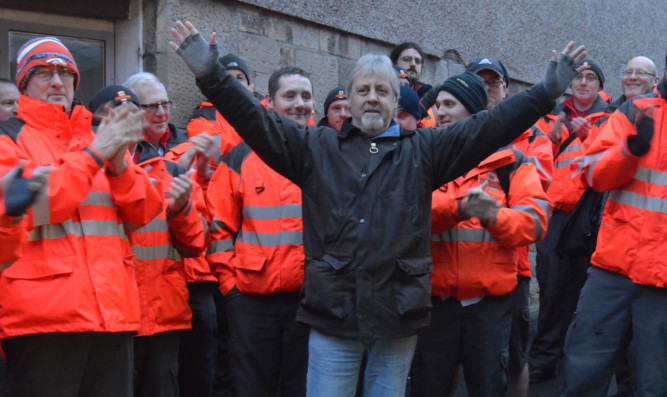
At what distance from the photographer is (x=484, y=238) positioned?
11.9ft

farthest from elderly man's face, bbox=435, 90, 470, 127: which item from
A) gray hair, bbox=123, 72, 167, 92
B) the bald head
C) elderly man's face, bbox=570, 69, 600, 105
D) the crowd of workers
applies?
the bald head

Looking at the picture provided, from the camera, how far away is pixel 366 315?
283cm

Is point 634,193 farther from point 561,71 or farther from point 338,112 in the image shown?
point 338,112

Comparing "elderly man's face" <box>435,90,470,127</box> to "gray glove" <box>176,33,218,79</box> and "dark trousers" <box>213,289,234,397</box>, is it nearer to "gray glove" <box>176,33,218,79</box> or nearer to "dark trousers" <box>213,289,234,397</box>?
"gray glove" <box>176,33,218,79</box>

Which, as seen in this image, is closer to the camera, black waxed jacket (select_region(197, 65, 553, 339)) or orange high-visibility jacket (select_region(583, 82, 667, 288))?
black waxed jacket (select_region(197, 65, 553, 339))

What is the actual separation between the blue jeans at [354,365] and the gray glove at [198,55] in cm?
116

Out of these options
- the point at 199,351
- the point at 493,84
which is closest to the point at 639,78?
the point at 493,84

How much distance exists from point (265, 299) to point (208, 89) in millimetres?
1338

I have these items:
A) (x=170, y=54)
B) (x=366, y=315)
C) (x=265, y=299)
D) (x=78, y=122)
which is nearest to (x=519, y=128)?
(x=366, y=315)

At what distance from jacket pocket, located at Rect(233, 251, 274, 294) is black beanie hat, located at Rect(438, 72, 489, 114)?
4.48 ft

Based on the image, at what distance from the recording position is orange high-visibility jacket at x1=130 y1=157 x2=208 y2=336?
3625 millimetres

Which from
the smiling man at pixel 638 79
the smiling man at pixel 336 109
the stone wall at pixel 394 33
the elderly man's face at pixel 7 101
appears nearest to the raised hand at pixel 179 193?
the elderly man's face at pixel 7 101

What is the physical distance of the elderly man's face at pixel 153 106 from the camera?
4.23 m

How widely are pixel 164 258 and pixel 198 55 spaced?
135 cm
